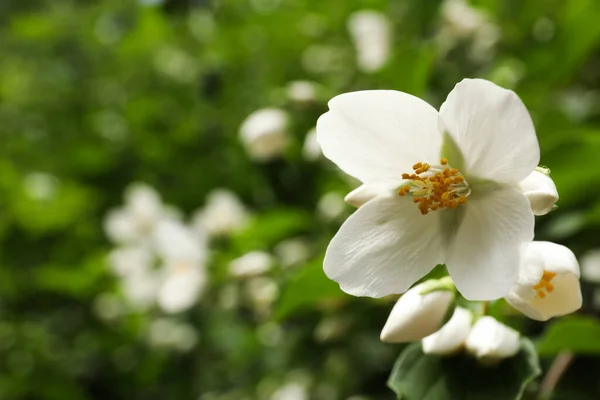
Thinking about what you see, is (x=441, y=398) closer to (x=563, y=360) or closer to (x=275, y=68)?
(x=563, y=360)

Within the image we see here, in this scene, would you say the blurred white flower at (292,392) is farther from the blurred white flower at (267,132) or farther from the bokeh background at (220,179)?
the blurred white flower at (267,132)

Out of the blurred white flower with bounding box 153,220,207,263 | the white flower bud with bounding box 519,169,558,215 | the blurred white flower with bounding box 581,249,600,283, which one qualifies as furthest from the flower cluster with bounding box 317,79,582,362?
the blurred white flower with bounding box 153,220,207,263

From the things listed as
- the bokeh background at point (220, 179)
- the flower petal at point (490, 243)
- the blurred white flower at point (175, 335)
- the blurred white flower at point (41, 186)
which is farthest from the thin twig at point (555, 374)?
the blurred white flower at point (41, 186)

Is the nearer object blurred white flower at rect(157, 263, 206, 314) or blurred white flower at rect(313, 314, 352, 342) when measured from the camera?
blurred white flower at rect(313, 314, 352, 342)

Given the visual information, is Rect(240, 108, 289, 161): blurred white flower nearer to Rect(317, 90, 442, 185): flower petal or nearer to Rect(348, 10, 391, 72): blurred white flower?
Rect(348, 10, 391, 72): blurred white flower

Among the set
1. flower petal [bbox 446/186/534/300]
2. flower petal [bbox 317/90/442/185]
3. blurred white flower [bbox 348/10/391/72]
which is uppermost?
flower petal [bbox 317/90/442/185]

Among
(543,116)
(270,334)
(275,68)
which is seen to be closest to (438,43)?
(543,116)

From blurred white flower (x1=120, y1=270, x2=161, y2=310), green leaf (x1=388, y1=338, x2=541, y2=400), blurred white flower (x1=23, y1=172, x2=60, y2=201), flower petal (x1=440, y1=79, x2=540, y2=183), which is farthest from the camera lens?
blurred white flower (x1=23, y1=172, x2=60, y2=201)

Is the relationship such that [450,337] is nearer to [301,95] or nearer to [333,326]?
[333,326]
